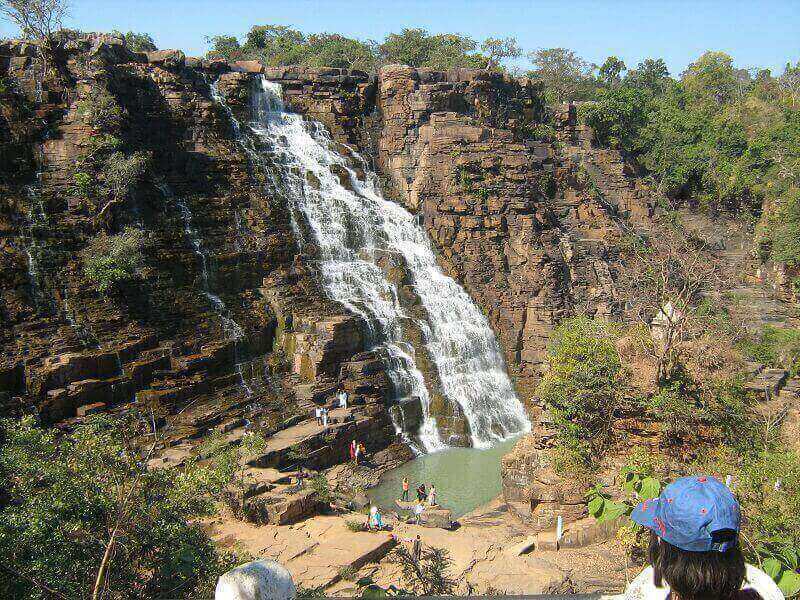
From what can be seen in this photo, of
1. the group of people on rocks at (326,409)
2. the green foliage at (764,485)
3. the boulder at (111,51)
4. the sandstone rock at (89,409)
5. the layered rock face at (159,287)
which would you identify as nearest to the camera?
the green foliage at (764,485)

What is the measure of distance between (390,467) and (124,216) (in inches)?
467

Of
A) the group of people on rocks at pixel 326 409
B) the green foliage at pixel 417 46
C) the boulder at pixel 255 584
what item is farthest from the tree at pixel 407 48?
the boulder at pixel 255 584

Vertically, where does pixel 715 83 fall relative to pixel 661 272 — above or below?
above

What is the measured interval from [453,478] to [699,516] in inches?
662

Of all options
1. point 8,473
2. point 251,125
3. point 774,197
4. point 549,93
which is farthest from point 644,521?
point 549,93

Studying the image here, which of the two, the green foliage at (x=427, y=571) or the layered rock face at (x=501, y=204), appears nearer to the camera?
the green foliage at (x=427, y=571)

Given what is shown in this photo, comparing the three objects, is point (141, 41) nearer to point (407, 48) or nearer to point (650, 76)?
point (407, 48)

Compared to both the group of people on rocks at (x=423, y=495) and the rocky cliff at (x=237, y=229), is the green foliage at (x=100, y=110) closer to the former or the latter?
the rocky cliff at (x=237, y=229)

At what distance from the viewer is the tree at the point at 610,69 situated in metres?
50.8

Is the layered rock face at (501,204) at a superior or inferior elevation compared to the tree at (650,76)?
inferior

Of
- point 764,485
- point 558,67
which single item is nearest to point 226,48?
point 558,67

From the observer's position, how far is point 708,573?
6.59ft

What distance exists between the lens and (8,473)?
831cm

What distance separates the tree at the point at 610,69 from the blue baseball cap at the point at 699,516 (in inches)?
2122
